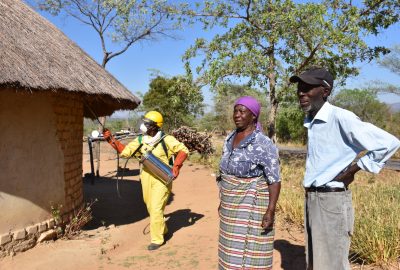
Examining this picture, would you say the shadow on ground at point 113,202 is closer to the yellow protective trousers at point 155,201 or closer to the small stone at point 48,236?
the yellow protective trousers at point 155,201

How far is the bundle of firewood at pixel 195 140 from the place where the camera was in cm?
1342

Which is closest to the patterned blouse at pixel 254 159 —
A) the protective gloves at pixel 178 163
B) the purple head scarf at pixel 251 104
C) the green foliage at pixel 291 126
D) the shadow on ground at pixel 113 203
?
the purple head scarf at pixel 251 104

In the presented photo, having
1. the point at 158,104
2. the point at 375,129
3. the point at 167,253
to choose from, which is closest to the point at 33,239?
the point at 167,253

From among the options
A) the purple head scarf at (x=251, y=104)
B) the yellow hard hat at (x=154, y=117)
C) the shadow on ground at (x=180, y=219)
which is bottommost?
the shadow on ground at (x=180, y=219)

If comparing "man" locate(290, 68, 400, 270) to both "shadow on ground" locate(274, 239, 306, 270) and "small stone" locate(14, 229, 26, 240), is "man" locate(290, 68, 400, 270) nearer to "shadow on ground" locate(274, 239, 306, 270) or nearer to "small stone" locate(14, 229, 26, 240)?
"shadow on ground" locate(274, 239, 306, 270)

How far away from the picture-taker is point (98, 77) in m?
5.64

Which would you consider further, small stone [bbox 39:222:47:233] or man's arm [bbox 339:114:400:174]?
small stone [bbox 39:222:47:233]

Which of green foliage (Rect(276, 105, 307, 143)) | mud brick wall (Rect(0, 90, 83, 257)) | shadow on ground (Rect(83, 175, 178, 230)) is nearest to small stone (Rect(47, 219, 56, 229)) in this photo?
mud brick wall (Rect(0, 90, 83, 257))

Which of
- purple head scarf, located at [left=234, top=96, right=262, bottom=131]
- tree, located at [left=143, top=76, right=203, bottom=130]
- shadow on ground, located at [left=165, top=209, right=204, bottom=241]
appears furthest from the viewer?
tree, located at [left=143, top=76, right=203, bottom=130]

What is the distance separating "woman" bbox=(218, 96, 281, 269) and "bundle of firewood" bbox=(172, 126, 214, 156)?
10.3m

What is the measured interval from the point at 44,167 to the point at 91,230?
1234 millimetres

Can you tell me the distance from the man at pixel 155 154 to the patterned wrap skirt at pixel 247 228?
203 cm

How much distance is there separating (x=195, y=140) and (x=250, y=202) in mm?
10798

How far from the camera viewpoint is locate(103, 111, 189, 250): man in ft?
16.4
